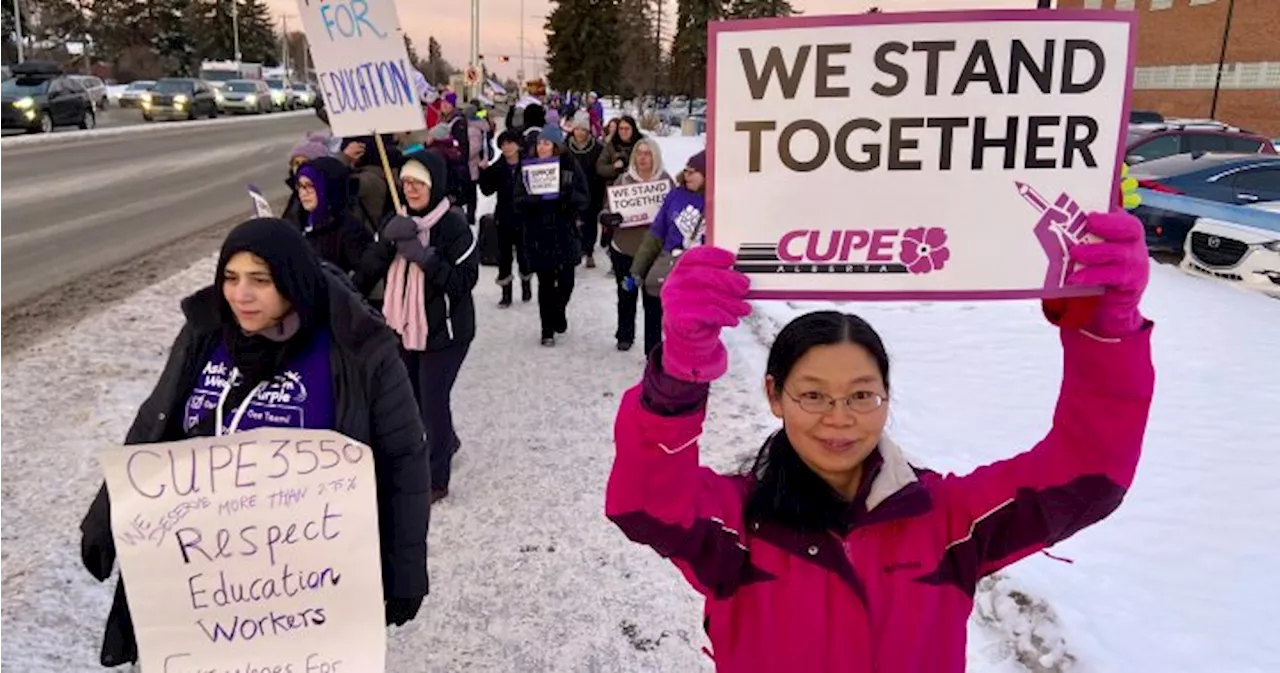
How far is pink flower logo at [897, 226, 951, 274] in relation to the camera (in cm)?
201

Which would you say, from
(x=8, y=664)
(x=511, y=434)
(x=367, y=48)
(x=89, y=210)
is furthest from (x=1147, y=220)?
(x=89, y=210)

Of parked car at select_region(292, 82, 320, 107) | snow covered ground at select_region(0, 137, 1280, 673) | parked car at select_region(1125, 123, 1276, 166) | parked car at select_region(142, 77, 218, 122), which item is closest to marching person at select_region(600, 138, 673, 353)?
snow covered ground at select_region(0, 137, 1280, 673)

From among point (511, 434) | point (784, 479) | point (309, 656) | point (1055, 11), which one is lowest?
point (511, 434)

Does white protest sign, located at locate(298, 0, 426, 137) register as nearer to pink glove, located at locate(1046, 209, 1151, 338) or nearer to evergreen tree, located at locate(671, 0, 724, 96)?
pink glove, located at locate(1046, 209, 1151, 338)

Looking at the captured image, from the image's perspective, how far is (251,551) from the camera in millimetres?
2555

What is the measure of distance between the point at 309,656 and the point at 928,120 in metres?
→ 2.07

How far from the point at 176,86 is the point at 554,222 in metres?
38.1

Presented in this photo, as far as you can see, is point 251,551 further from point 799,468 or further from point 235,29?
point 235,29

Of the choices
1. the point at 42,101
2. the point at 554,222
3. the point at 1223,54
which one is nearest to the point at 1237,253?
the point at 554,222

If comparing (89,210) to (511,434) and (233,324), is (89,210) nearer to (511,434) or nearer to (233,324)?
(511,434)

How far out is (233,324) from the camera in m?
2.72

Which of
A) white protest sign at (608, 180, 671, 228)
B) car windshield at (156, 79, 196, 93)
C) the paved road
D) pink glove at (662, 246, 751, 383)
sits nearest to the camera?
pink glove at (662, 246, 751, 383)

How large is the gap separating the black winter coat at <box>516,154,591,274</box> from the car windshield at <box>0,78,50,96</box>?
24671mm

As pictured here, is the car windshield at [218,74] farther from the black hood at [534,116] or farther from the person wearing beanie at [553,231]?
the person wearing beanie at [553,231]
